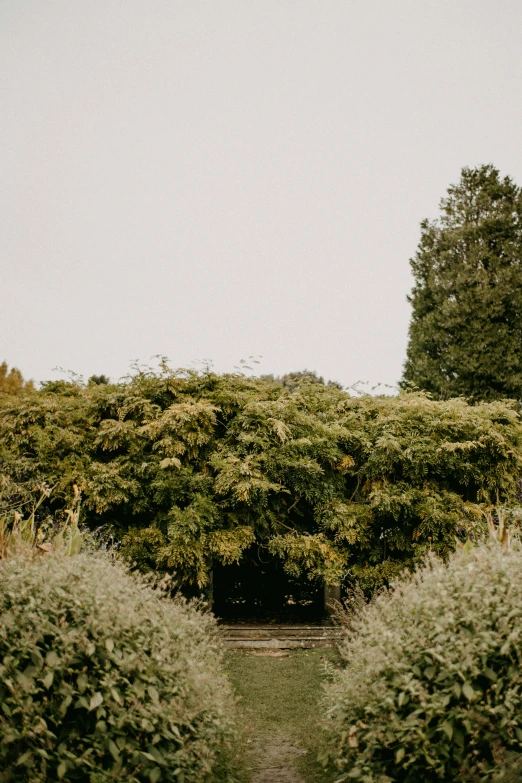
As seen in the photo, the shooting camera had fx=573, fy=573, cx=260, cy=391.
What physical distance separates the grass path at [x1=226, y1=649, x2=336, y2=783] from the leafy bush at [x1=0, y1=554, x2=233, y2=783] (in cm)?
87

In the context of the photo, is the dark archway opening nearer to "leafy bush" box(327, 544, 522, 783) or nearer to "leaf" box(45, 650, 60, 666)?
"leafy bush" box(327, 544, 522, 783)

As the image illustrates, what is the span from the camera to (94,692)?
322 centimetres

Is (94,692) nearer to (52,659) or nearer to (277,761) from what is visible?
(52,659)

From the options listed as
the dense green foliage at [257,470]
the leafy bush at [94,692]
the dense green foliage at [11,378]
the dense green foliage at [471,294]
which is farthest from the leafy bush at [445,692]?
the dense green foliage at [11,378]

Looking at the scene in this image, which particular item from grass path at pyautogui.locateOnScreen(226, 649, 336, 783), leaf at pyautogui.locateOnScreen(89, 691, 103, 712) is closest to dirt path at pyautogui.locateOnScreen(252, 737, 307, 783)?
grass path at pyautogui.locateOnScreen(226, 649, 336, 783)

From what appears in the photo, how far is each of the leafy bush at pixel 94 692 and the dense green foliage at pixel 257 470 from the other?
4438 mm

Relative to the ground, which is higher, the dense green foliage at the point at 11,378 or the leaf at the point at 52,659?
the dense green foliage at the point at 11,378

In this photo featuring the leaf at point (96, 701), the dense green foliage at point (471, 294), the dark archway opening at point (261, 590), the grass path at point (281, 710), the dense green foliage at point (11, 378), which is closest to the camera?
the leaf at point (96, 701)

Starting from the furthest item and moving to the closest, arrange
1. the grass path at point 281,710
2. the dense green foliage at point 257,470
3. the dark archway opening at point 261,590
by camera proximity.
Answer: the dark archway opening at point 261,590 → the dense green foliage at point 257,470 → the grass path at point 281,710

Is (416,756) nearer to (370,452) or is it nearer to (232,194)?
(370,452)

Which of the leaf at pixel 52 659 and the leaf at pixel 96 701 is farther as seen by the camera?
the leaf at pixel 52 659

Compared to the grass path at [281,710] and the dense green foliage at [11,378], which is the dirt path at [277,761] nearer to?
the grass path at [281,710]

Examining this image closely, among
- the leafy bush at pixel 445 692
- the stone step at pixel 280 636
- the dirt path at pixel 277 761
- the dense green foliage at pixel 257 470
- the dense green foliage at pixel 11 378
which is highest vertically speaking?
the dense green foliage at pixel 11 378

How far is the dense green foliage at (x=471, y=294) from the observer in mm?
20875
